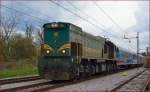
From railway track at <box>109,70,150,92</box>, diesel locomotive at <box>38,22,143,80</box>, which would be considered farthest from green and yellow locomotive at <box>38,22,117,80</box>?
railway track at <box>109,70,150,92</box>

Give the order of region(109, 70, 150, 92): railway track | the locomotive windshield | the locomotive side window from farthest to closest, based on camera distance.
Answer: the locomotive side window
the locomotive windshield
region(109, 70, 150, 92): railway track

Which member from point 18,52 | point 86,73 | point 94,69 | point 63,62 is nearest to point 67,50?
point 63,62

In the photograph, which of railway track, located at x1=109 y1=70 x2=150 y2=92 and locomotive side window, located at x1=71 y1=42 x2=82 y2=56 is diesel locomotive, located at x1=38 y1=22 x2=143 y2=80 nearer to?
locomotive side window, located at x1=71 y1=42 x2=82 y2=56

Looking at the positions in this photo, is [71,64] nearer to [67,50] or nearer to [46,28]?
[67,50]

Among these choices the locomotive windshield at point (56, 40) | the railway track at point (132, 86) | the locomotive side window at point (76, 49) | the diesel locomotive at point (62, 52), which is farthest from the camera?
the locomotive side window at point (76, 49)

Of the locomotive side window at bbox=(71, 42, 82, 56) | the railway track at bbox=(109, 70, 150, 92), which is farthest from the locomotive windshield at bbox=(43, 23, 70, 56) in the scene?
the railway track at bbox=(109, 70, 150, 92)

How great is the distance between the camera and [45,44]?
2262 centimetres

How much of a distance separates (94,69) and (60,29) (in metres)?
7.58

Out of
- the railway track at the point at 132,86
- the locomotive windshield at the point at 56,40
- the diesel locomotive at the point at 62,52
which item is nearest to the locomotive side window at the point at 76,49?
the diesel locomotive at the point at 62,52

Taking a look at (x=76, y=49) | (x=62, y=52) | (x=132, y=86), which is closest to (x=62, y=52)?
(x=62, y=52)

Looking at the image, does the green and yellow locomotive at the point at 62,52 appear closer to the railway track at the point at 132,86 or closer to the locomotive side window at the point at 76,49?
the locomotive side window at the point at 76,49

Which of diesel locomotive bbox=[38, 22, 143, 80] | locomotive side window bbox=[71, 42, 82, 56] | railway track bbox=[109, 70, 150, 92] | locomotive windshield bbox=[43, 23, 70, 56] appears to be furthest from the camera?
locomotive side window bbox=[71, 42, 82, 56]

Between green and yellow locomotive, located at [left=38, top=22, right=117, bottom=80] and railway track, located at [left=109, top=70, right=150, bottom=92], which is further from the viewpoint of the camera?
green and yellow locomotive, located at [left=38, top=22, right=117, bottom=80]

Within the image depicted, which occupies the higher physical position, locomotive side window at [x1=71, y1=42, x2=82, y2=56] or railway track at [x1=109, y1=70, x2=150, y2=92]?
locomotive side window at [x1=71, y1=42, x2=82, y2=56]
